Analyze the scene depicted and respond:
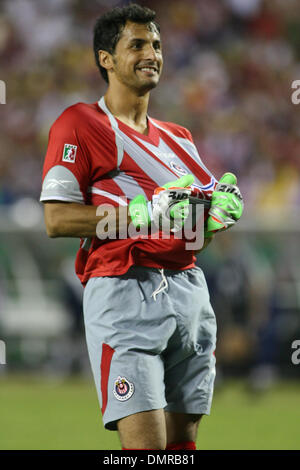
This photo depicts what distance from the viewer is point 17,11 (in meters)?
11.1

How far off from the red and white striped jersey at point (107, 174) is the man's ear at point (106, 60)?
0.61 feet

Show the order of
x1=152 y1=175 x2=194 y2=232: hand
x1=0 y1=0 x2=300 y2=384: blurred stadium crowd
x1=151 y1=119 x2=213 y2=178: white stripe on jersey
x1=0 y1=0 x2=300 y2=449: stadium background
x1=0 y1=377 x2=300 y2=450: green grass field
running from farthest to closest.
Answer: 1. x1=0 y1=0 x2=300 y2=384: blurred stadium crowd
2. x1=0 y1=0 x2=300 y2=449: stadium background
3. x1=0 y1=377 x2=300 y2=450: green grass field
4. x1=151 y1=119 x2=213 y2=178: white stripe on jersey
5. x1=152 y1=175 x2=194 y2=232: hand

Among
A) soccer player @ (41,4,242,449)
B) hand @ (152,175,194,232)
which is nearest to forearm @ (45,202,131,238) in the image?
soccer player @ (41,4,242,449)

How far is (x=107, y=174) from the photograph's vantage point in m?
3.08

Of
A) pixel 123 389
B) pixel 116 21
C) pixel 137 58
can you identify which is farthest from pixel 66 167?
pixel 123 389

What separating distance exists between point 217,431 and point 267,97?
5681mm

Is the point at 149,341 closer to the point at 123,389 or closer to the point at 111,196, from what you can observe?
the point at 123,389

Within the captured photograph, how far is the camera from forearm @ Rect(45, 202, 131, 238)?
2.96 meters

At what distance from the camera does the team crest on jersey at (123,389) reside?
2.91 metres

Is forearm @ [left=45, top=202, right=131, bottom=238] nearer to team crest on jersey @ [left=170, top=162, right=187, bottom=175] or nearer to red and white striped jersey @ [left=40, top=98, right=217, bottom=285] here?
red and white striped jersey @ [left=40, top=98, right=217, bottom=285]

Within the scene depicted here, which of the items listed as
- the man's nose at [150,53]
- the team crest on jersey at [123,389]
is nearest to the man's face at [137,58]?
the man's nose at [150,53]

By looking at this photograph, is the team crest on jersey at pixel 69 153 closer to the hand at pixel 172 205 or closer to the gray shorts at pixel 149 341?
the hand at pixel 172 205

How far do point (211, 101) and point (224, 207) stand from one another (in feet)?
25.8

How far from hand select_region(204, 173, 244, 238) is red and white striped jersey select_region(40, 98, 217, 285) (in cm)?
7
